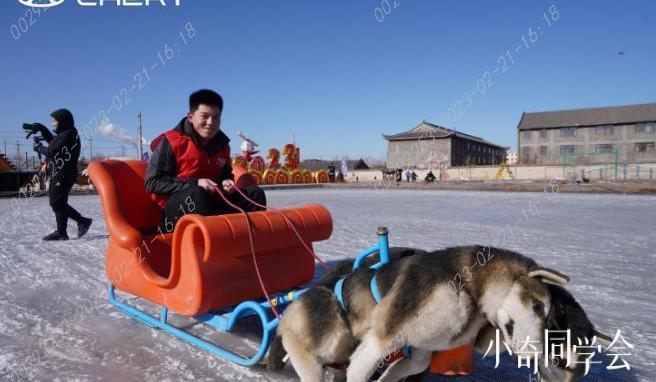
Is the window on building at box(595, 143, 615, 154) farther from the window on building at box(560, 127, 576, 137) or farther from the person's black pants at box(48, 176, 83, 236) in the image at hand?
the person's black pants at box(48, 176, 83, 236)

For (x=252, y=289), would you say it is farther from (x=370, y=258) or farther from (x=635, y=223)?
(x=635, y=223)

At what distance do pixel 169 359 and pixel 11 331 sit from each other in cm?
132

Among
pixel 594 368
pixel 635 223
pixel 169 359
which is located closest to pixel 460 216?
pixel 635 223

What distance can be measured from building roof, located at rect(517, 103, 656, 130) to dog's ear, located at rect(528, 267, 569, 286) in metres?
55.3

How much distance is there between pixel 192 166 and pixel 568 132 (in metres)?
54.9

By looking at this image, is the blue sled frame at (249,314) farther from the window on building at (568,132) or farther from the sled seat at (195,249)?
the window on building at (568,132)

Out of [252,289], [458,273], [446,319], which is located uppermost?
[458,273]

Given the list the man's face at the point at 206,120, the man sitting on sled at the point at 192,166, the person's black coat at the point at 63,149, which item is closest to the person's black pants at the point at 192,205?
the man sitting on sled at the point at 192,166

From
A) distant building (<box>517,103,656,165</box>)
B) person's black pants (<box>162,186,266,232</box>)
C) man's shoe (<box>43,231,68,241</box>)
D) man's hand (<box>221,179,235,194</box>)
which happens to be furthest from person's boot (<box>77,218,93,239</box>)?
distant building (<box>517,103,656,165</box>)

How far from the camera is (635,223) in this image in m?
7.67

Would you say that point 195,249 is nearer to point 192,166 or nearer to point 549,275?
point 192,166

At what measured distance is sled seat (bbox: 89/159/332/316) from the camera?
89.6 inches

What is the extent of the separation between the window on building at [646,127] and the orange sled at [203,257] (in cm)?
5462

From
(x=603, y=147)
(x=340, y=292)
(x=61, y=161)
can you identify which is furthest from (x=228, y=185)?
(x=603, y=147)
